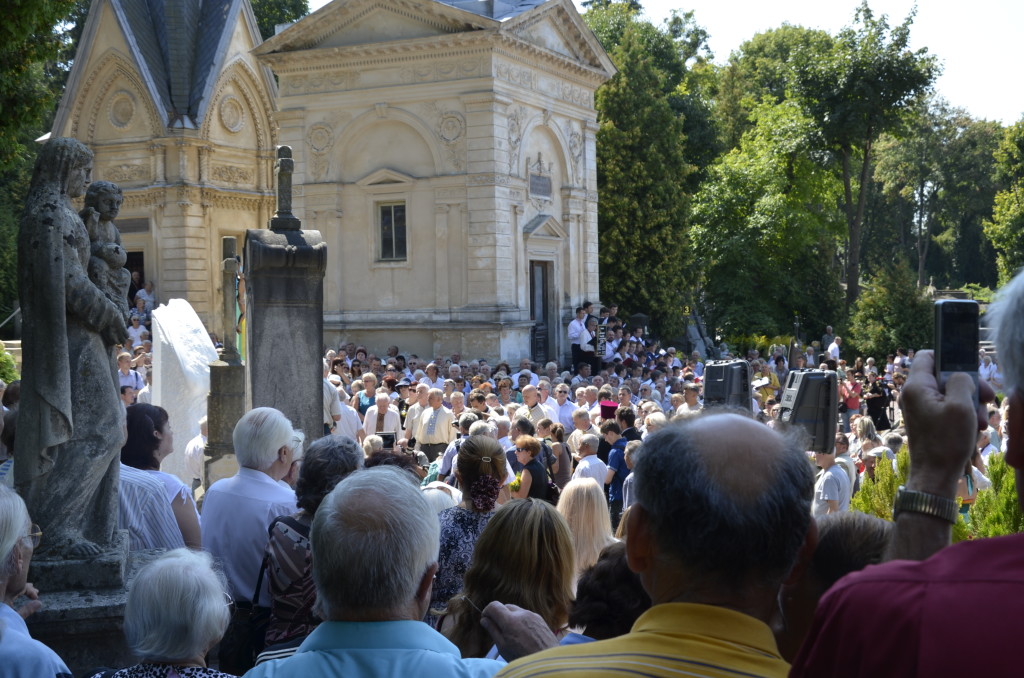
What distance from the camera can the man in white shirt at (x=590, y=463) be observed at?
10.6m

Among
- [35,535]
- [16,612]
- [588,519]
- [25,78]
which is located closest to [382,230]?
[25,78]

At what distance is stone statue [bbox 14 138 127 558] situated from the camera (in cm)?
520

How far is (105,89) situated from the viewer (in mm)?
36906

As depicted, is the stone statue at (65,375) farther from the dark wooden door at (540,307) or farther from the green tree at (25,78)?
the dark wooden door at (540,307)

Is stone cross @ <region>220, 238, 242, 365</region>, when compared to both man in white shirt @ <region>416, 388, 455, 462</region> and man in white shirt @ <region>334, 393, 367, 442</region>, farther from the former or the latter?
man in white shirt @ <region>416, 388, 455, 462</region>

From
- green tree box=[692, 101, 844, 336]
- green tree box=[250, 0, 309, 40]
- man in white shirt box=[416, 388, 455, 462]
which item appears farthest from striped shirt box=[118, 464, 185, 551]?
green tree box=[250, 0, 309, 40]

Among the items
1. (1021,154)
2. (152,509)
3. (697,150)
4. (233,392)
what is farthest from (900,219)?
(152,509)

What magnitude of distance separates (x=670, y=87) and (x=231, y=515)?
46.1 metres

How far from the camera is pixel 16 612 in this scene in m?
4.02

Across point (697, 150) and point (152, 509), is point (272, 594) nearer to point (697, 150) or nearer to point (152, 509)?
point (152, 509)

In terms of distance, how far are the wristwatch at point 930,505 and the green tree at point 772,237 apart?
4120 centimetres

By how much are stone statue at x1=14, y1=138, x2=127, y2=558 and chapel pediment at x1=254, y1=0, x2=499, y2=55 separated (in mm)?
23188

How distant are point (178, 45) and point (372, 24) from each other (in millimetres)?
11049

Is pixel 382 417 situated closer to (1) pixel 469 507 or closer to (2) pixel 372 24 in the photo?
(1) pixel 469 507
